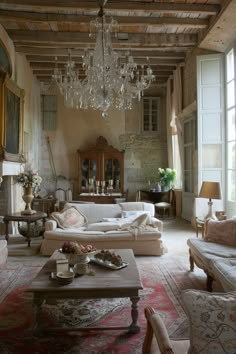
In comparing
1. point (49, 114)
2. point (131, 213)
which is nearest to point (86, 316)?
point (131, 213)

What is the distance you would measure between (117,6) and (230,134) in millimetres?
3297

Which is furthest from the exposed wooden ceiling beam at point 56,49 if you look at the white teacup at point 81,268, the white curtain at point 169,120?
the white teacup at point 81,268

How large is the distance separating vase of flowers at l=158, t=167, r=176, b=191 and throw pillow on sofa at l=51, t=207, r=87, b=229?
423 centimetres

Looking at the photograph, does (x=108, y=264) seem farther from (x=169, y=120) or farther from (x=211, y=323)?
(x=169, y=120)

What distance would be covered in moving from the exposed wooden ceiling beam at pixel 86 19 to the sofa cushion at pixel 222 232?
4067 millimetres

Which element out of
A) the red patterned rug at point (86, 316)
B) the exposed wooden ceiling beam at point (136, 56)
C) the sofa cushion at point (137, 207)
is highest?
the exposed wooden ceiling beam at point (136, 56)

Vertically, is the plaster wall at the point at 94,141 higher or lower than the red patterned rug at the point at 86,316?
higher

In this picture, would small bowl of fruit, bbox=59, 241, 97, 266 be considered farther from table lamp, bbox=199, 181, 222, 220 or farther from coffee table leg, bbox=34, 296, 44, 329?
table lamp, bbox=199, 181, 222, 220

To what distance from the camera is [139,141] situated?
33.5ft

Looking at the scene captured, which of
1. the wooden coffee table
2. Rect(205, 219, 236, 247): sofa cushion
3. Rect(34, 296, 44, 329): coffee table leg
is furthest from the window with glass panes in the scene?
Rect(34, 296, 44, 329): coffee table leg

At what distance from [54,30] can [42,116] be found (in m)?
3.80

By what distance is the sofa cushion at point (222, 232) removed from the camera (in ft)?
12.7

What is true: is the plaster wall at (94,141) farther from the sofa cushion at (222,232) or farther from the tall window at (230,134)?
the sofa cushion at (222,232)

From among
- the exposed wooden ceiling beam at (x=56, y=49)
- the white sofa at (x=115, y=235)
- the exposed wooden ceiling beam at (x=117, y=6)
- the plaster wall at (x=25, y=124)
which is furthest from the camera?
the exposed wooden ceiling beam at (x=56, y=49)
